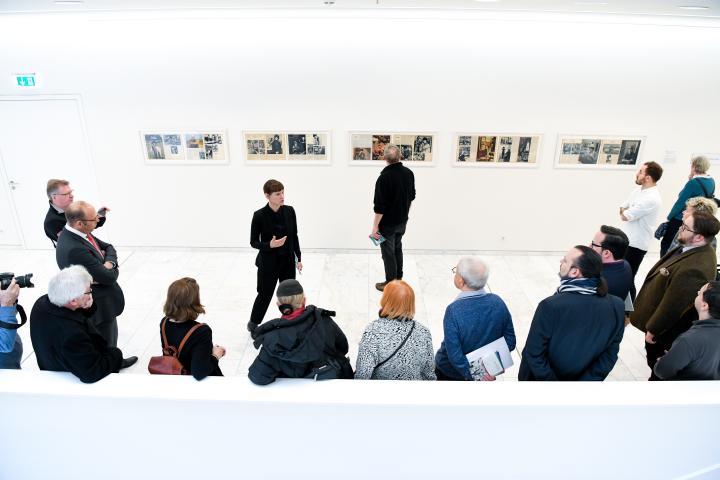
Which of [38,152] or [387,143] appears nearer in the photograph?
[387,143]

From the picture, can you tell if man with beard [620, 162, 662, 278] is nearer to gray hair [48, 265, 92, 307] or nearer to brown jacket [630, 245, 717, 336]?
brown jacket [630, 245, 717, 336]

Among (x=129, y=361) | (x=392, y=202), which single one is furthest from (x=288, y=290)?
(x=392, y=202)

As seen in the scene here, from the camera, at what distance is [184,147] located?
23.1ft

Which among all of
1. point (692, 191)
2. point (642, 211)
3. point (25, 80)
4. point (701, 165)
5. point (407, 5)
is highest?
point (407, 5)

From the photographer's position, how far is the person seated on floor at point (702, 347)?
8.95 feet

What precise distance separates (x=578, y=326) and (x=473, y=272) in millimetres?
757

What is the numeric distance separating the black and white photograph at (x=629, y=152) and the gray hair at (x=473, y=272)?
214 inches

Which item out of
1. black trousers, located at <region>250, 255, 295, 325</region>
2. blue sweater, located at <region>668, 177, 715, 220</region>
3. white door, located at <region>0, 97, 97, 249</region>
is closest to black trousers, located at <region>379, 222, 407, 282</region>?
black trousers, located at <region>250, 255, 295, 325</region>

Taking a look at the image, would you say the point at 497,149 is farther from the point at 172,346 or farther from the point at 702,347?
the point at 172,346

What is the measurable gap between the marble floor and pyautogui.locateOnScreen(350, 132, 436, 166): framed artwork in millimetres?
1648

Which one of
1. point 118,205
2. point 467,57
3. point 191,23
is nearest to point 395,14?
point 467,57

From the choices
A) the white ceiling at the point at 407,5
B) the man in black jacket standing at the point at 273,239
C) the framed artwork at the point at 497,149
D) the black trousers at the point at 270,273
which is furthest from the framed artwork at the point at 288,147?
the black trousers at the point at 270,273

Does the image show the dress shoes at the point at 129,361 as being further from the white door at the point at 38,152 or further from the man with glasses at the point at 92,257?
the white door at the point at 38,152

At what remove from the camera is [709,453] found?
9.22ft
